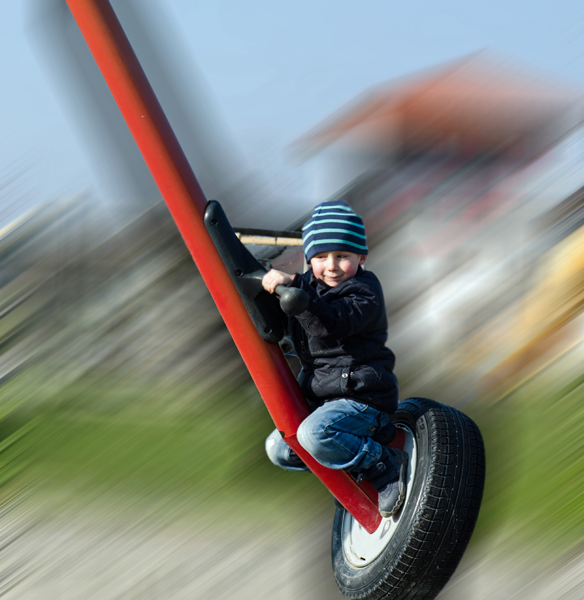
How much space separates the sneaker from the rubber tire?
0.07ft

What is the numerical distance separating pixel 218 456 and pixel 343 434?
79cm

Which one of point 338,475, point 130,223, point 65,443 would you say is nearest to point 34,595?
point 65,443

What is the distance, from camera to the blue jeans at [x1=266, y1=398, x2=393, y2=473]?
1.25 metres

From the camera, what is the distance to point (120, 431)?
2.00 metres

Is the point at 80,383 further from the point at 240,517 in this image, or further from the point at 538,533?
the point at 538,533

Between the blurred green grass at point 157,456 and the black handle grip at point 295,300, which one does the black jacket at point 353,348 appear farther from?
the blurred green grass at point 157,456

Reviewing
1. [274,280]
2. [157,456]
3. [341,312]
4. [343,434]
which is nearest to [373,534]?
[343,434]

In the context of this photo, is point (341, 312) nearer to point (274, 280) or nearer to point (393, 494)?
point (274, 280)

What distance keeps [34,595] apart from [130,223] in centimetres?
129

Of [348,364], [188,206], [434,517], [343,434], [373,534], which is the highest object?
[188,206]

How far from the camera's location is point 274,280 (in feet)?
3.98

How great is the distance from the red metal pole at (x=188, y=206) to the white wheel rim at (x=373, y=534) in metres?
0.14

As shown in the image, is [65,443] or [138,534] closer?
[138,534]

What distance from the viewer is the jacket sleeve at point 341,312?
118cm
